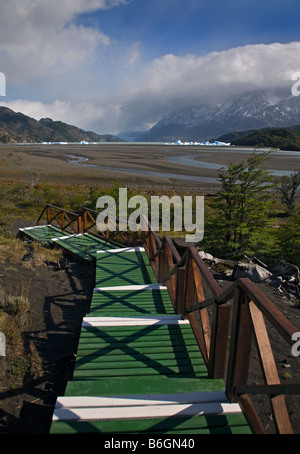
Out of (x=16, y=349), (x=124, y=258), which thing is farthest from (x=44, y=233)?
(x=16, y=349)

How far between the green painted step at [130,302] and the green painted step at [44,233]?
5.93m

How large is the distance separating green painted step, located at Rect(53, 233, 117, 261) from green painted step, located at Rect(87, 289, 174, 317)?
306cm

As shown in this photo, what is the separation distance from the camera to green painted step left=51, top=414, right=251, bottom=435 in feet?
6.33

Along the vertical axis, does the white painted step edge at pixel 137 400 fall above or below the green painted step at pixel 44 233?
above

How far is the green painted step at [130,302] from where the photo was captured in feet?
14.2

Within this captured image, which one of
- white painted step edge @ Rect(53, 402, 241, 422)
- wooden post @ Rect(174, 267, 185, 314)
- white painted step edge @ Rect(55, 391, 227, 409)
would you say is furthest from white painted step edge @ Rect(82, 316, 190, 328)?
white painted step edge @ Rect(53, 402, 241, 422)

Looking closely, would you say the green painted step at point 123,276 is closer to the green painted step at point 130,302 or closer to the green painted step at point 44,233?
the green painted step at point 130,302

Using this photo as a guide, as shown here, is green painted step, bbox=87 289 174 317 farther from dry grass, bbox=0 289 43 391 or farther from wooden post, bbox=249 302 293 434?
wooden post, bbox=249 302 293 434

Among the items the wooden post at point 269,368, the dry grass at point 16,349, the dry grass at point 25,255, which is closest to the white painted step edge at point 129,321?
the dry grass at point 16,349

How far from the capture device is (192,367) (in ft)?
9.09

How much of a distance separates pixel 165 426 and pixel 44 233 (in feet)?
33.9

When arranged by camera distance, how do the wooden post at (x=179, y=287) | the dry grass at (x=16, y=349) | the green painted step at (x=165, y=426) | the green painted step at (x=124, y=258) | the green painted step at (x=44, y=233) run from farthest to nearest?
the green painted step at (x=44, y=233) < the green painted step at (x=124, y=258) < the wooden post at (x=179, y=287) < the dry grass at (x=16, y=349) < the green painted step at (x=165, y=426)

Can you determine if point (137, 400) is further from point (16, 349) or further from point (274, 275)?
point (274, 275)
